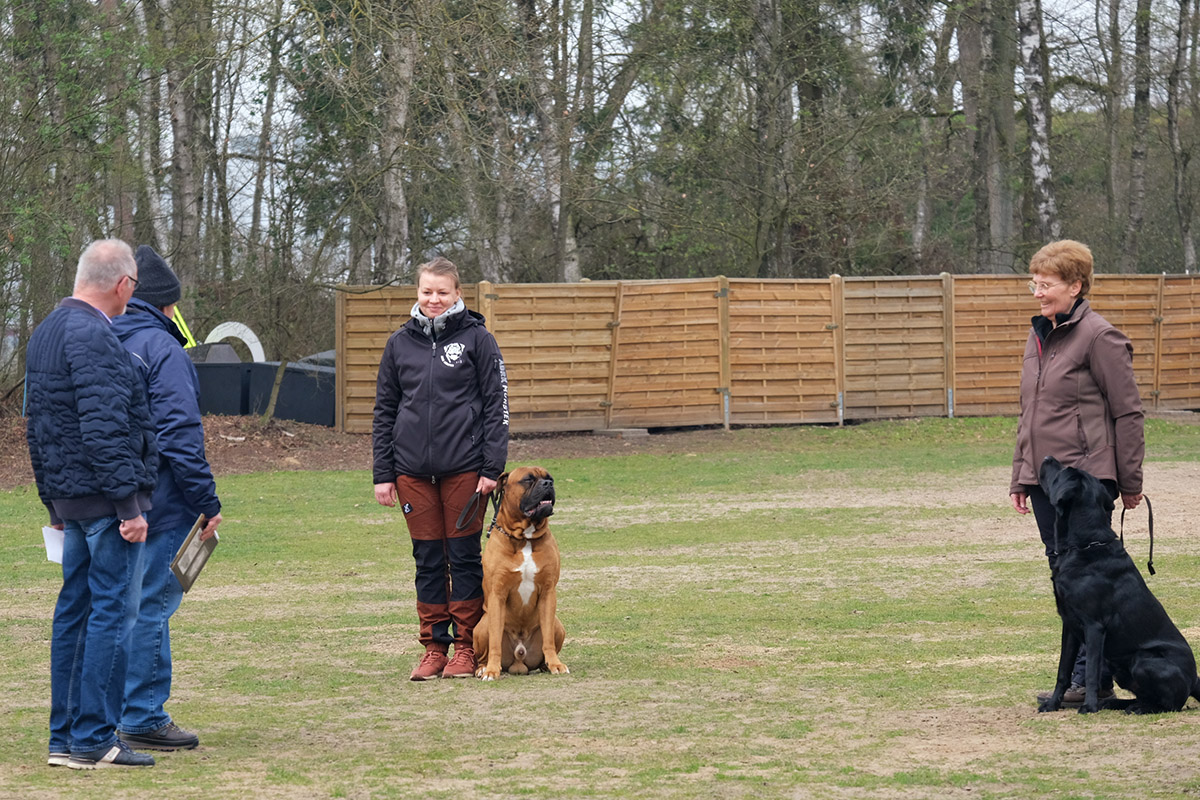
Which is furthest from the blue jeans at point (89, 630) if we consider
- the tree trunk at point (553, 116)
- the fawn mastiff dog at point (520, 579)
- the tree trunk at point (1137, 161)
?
the tree trunk at point (1137, 161)

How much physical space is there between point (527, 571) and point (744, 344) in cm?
1493

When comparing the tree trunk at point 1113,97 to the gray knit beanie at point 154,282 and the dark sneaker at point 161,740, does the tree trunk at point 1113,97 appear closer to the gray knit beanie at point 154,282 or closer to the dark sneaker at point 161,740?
the gray knit beanie at point 154,282

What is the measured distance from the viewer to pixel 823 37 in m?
23.2

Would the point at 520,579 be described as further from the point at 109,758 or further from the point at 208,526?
the point at 109,758

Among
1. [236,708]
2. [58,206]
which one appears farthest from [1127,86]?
[236,708]

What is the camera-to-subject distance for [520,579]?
20.6 ft

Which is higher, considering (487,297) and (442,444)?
(487,297)

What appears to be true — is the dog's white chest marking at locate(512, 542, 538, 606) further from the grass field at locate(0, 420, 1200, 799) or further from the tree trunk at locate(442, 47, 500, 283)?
the tree trunk at locate(442, 47, 500, 283)

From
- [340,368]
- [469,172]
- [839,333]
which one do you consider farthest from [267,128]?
[839,333]

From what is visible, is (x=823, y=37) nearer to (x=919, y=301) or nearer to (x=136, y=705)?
(x=919, y=301)

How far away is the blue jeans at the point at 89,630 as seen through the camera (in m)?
4.62

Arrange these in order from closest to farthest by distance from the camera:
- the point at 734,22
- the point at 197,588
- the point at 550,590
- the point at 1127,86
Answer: the point at 550,590 < the point at 197,588 < the point at 734,22 < the point at 1127,86

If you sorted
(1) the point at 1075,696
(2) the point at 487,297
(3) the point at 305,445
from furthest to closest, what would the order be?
(2) the point at 487,297
(3) the point at 305,445
(1) the point at 1075,696

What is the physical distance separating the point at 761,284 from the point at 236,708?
16.0 m
